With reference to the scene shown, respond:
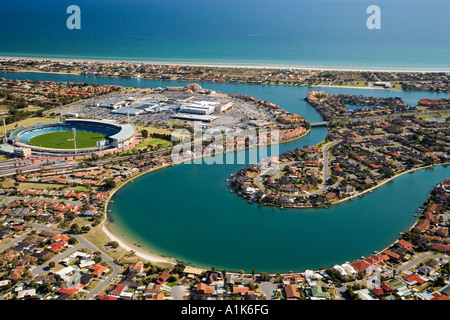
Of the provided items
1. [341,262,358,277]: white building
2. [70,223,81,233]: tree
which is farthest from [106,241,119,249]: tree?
[341,262,358,277]: white building

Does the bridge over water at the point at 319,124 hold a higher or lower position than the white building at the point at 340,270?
Result: higher

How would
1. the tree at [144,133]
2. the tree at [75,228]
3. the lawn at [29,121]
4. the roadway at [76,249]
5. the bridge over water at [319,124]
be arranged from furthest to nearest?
the bridge over water at [319,124], the lawn at [29,121], the tree at [144,133], the tree at [75,228], the roadway at [76,249]

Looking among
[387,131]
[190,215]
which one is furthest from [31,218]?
[387,131]

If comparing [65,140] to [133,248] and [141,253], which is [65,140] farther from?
[141,253]

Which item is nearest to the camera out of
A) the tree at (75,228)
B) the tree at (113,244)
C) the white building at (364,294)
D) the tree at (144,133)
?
the white building at (364,294)

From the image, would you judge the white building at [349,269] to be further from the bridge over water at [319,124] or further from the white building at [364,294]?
the bridge over water at [319,124]

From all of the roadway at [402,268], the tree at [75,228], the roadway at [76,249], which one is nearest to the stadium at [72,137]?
the roadway at [76,249]

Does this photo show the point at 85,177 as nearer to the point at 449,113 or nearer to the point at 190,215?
the point at 190,215

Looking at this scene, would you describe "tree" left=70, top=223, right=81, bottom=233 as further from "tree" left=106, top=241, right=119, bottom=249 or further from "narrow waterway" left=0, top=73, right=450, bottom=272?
"tree" left=106, top=241, right=119, bottom=249
